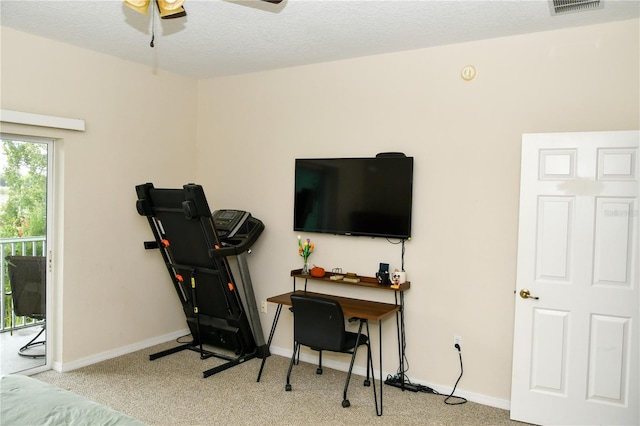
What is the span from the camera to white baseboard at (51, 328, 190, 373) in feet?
13.5

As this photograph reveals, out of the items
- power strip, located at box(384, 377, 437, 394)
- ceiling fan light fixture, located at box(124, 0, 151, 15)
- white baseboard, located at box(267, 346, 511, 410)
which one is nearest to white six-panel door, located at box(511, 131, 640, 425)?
white baseboard, located at box(267, 346, 511, 410)

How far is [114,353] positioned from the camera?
4484 mm

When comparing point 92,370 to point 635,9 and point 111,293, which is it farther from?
point 635,9

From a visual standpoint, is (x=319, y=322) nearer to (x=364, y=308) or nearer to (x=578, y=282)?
(x=364, y=308)

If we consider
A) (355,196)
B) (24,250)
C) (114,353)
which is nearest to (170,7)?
(355,196)

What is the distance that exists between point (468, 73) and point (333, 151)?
4.28 feet

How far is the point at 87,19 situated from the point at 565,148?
133 inches

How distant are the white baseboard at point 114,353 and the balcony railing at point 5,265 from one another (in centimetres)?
45

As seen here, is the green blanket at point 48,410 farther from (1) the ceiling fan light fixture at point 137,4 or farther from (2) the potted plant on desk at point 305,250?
(2) the potted plant on desk at point 305,250

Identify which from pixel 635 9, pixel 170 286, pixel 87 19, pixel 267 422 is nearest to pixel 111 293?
pixel 170 286

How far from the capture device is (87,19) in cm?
343

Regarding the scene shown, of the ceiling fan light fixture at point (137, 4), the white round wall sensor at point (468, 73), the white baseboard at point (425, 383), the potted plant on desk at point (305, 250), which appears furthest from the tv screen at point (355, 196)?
the ceiling fan light fixture at point (137, 4)

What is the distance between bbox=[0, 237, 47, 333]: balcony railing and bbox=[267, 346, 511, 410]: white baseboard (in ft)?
7.20

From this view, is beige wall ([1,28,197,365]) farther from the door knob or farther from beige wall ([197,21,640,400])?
the door knob
